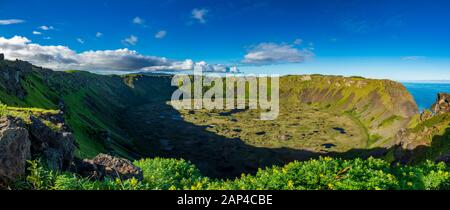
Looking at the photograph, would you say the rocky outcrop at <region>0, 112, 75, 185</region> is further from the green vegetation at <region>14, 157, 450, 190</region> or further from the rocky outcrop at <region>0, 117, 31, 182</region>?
the green vegetation at <region>14, 157, 450, 190</region>

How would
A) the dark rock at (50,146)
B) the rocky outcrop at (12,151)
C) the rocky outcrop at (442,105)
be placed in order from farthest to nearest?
the rocky outcrop at (442,105)
the dark rock at (50,146)
the rocky outcrop at (12,151)

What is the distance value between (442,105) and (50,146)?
17867cm

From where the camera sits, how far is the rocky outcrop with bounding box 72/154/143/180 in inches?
861

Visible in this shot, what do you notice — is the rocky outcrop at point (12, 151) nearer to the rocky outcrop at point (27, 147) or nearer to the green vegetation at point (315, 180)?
the rocky outcrop at point (27, 147)

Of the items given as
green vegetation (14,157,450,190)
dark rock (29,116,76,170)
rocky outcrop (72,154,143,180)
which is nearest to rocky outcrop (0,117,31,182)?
green vegetation (14,157,450,190)

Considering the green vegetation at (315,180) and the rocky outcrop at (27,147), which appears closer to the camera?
the green vegetation at (315,180)

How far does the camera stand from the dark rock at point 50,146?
20.0m

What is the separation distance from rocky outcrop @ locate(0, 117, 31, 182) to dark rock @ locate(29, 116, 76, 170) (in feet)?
11.3

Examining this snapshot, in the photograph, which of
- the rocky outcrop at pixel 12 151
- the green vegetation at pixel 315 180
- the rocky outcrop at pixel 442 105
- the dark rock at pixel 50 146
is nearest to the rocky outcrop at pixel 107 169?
the dark rock at pixel 50 146

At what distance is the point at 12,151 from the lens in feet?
48.4

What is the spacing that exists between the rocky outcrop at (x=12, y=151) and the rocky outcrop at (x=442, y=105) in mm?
175848
